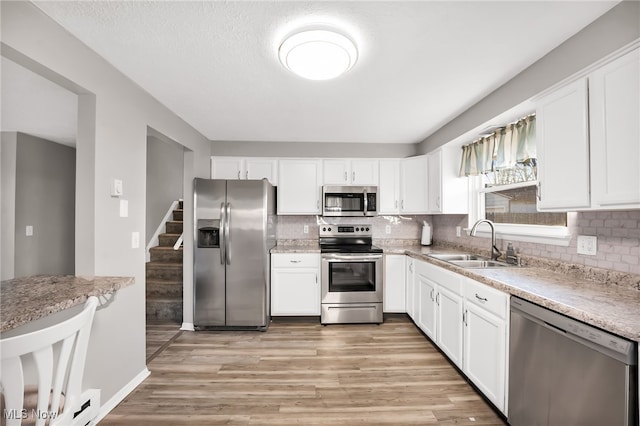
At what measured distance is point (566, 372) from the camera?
1.29 m

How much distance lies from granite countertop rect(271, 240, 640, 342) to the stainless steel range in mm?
1200

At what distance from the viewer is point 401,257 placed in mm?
3432

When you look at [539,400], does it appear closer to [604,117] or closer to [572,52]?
[604,117]

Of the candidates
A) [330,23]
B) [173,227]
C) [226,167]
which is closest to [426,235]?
[226,167]

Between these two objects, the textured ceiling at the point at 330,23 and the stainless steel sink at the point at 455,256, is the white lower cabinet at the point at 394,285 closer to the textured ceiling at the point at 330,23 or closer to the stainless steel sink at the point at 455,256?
the stainless steel sink at the point at 455,256

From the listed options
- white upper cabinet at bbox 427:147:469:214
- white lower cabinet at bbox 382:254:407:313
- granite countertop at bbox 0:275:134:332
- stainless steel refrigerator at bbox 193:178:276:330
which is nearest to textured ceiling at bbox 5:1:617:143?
white upper cabinet at bbox 427:147:469:214

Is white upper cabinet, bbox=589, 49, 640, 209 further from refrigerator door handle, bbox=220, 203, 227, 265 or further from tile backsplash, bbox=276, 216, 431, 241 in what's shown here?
refrigerator door handle, bbox=220, 203, 227, 265

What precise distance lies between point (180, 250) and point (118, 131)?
238 cm

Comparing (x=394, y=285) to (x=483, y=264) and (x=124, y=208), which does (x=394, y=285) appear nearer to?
(x=483, y=264)

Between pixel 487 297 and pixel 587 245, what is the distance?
710 millimetres

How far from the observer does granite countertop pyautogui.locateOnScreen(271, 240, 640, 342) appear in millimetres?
1117

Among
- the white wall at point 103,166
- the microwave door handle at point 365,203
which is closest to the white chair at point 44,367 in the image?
the white wall at point 103,166

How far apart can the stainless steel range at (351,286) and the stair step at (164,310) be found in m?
1.84

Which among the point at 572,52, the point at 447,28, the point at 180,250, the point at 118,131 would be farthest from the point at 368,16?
the point at 180,250
